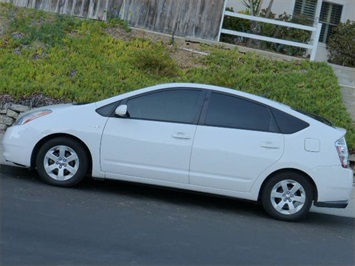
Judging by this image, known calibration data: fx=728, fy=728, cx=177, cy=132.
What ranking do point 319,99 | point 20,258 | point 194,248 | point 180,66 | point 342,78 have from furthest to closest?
point 342,78 → point 180,66 → point 319,99 → point 194,248 → point 20,258

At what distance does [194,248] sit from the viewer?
22.7 feet

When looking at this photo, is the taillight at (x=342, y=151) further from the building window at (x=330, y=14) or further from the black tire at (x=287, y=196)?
the building window at (x=330, y=14)

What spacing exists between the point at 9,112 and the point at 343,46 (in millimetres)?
10215

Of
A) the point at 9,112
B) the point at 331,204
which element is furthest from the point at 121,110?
the point at 9,112

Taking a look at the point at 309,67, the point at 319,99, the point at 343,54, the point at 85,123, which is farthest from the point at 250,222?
the point at 343,54

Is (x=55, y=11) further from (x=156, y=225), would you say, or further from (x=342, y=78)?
(x=156, y=225)

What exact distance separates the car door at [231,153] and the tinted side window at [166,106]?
0.77ft

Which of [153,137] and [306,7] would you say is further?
[306,7]

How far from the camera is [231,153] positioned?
8492 millimetres

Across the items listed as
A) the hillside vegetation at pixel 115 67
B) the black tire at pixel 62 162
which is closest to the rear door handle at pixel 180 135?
the black tire at pixel 62 162

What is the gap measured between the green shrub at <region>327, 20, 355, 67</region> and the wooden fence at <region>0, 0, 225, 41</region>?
4.07m

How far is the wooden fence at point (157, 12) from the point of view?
51.8 ft

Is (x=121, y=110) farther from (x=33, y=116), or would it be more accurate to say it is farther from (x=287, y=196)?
(x=287, y=196)

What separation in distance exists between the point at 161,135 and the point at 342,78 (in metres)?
7.94
